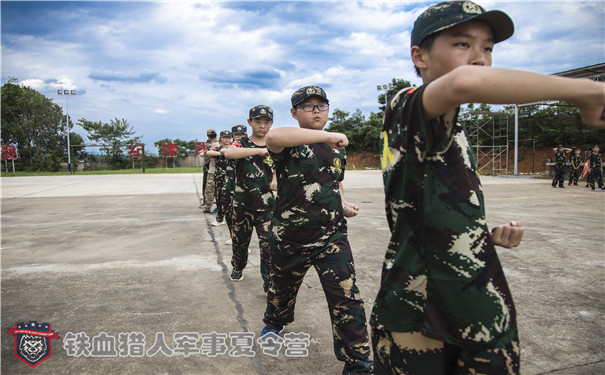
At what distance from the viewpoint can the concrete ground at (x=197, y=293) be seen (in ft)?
8.30

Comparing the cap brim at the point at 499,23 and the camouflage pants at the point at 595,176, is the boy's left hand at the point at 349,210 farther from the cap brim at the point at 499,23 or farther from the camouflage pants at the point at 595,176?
the camouflage pants at the point at 595,176

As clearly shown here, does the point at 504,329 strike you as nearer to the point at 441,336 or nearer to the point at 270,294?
the point at 441,336

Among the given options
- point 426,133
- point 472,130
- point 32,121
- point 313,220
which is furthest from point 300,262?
point 32,121

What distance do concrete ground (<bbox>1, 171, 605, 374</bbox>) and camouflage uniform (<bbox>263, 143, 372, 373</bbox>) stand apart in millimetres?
457

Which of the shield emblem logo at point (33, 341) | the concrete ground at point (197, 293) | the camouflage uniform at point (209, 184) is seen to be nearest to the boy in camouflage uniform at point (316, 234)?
the concrete ground at point (197, 293)

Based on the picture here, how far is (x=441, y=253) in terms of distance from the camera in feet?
3.77

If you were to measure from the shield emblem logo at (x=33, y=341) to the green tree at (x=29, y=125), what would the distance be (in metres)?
43.2

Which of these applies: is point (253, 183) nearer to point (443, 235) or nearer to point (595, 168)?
point (443, 235)

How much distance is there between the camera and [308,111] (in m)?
2.57

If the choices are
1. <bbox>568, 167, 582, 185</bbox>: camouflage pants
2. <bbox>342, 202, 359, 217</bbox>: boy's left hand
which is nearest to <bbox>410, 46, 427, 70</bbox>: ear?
<bbox>342, 202, 359, 217</bbox>: boy's left hand

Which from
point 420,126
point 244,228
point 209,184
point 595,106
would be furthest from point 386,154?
point 209,184

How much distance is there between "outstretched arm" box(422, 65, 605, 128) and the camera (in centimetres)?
91

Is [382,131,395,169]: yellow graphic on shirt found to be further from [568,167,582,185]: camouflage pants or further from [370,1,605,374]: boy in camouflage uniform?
[568,167,582,185]: camouflage pants

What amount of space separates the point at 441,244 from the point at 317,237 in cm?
130
